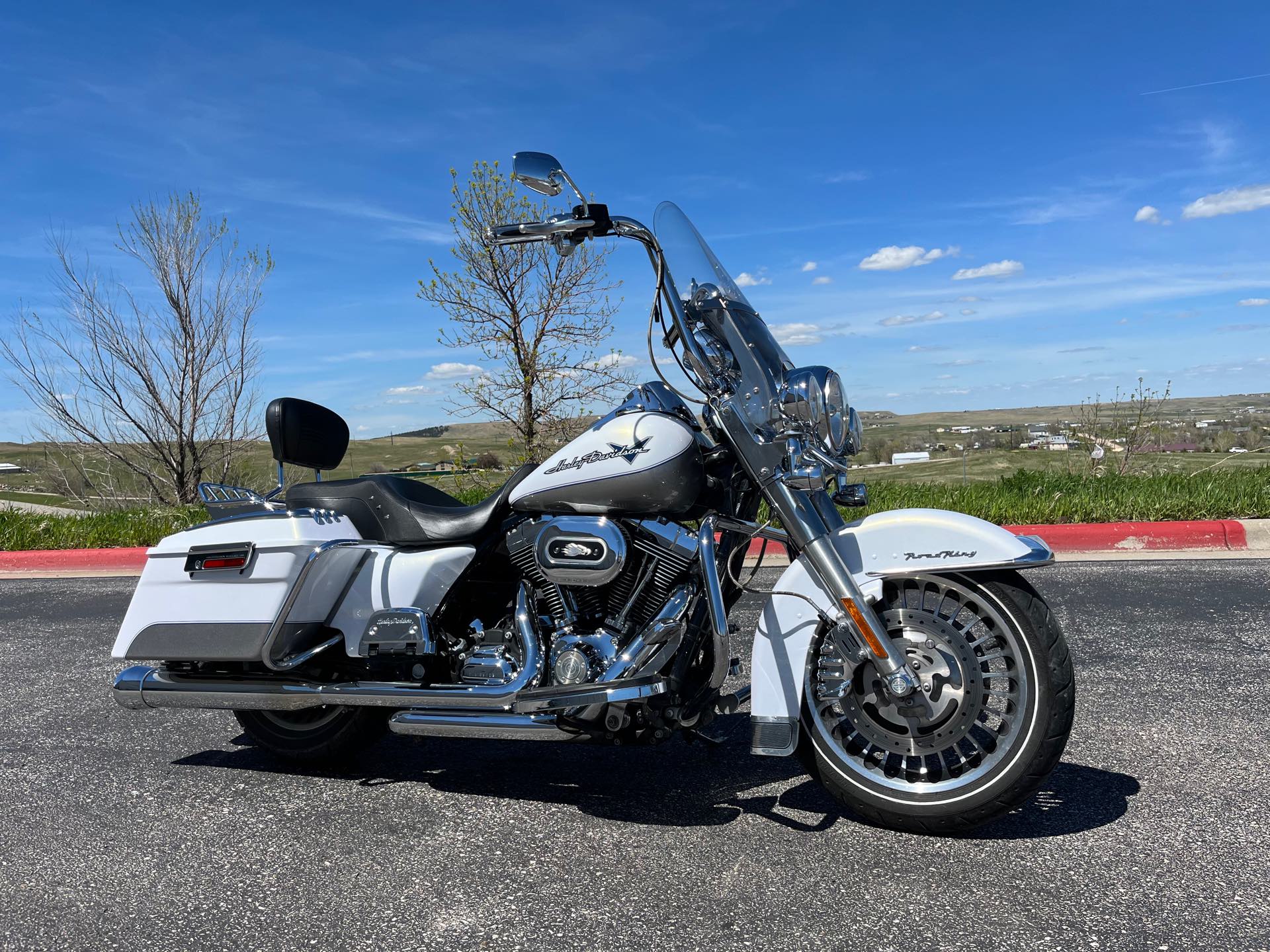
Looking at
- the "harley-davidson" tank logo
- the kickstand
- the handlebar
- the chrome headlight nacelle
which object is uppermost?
the handlebar

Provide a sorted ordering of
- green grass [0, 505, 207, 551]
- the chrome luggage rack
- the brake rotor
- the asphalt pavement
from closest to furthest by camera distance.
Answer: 1. the asphalt pavement
2. the brake rotor
3. the chrome luggage rack
4. green grass [0, 505, 207, 551]

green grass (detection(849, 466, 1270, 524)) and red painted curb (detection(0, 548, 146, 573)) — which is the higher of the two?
green grass (detection(849, 466, 1270, 524))

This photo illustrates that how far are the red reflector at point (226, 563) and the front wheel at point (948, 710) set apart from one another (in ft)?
7.05

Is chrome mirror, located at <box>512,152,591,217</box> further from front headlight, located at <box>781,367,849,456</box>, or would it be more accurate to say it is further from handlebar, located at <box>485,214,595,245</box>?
front headlight, located at <box>781,367,849,456</box>

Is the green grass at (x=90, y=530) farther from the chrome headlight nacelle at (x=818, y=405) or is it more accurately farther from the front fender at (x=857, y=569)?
the chrome headlight nacelle at (x=818, y=405)

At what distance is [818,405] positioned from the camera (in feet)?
10.3

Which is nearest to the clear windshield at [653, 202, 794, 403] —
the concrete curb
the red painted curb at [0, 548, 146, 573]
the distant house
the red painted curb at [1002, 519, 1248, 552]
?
the concrete curb

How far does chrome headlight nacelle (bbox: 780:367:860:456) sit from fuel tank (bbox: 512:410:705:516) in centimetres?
35

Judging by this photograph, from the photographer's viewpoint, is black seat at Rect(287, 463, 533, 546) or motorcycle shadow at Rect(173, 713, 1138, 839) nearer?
motorcycle shadow at Rect(173, 713, 1138, 839)

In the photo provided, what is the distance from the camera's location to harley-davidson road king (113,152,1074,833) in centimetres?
312

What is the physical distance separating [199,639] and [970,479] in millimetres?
9091

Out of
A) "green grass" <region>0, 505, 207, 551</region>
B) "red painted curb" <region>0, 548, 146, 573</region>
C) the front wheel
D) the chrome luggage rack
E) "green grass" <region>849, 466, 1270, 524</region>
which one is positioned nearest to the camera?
the front wheel

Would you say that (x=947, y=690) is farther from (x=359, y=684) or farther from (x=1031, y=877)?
(x=359, y=684)

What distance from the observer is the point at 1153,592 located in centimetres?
672
